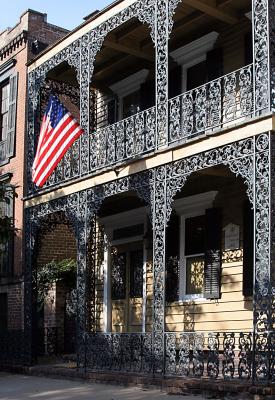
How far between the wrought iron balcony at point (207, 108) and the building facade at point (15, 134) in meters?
6.75

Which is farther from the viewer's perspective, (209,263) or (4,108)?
(4,108)

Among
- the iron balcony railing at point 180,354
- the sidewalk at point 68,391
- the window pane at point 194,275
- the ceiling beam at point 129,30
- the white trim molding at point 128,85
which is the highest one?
the ceiling beam at point 129,30

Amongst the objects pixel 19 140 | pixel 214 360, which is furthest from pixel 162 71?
pixel 19 140

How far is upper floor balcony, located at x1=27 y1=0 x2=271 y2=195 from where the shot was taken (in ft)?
38.9

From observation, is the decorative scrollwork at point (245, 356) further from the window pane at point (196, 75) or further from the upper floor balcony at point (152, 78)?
the window pane at point (196, 75)

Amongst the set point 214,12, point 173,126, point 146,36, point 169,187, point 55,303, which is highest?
point 146,36

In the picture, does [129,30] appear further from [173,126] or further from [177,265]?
[177,265]

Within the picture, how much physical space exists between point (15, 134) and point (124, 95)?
3441mm

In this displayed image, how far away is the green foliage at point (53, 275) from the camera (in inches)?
669

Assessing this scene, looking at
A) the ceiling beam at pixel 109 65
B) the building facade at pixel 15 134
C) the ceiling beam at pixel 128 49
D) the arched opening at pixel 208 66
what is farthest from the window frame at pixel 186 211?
the building facade at pixel 15 134

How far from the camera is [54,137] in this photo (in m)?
14.2

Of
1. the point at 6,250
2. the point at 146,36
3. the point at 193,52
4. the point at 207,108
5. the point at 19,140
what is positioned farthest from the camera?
the point at 6,250

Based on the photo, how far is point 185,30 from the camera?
14.7 metres

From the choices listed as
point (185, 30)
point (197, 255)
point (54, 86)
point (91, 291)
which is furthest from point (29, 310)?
point (185, 30)
